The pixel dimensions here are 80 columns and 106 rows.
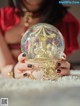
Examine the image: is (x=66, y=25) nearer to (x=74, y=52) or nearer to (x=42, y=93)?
(x=74, y=52)

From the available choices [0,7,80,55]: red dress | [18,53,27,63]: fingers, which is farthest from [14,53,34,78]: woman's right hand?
[0,7,80,55]: red dress

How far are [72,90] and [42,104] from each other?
0.10 m

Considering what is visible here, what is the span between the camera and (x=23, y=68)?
0.87 metres

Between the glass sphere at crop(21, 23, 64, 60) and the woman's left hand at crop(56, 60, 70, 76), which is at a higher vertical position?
the glass sphere at crop(21, 23, 64, 60)

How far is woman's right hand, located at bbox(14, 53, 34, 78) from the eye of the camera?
34.0 inches

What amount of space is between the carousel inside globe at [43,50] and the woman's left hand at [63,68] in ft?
0.05

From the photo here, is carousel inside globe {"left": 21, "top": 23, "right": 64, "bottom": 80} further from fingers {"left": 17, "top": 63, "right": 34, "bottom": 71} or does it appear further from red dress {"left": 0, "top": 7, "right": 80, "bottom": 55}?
red dress {"left": 0, "top": 7, "right": 80, "bottom": 55}

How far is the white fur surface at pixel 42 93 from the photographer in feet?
2.58

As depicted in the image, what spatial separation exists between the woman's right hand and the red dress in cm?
16

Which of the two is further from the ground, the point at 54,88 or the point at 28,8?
the point at 28,8

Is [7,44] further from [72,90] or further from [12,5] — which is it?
[72,90]

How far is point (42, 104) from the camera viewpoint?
78cm

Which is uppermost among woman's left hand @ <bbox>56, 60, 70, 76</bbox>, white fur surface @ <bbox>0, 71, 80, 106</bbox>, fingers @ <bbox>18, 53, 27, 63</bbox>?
fingers @ <bbox>18, 53, 27, 63</bbox>

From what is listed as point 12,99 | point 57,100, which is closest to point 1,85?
point 12,99
